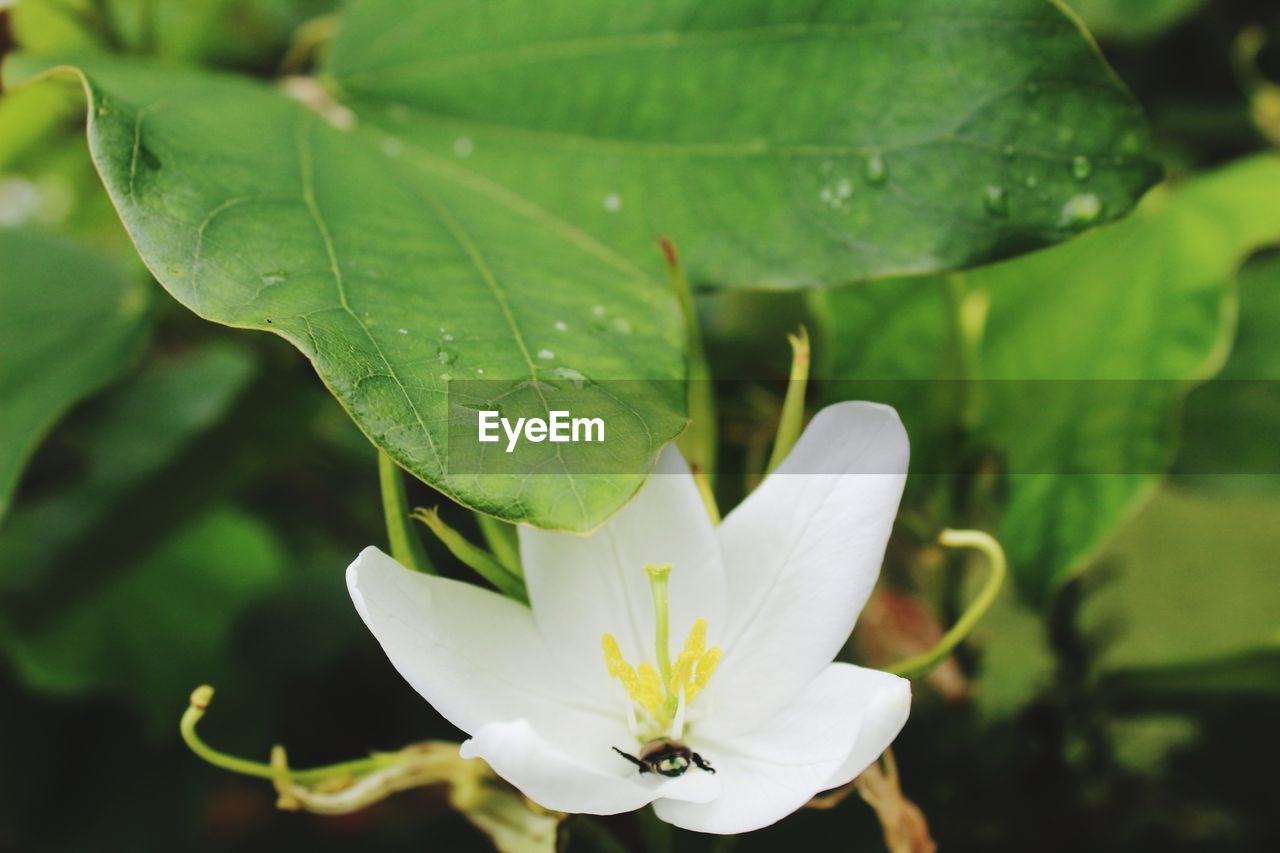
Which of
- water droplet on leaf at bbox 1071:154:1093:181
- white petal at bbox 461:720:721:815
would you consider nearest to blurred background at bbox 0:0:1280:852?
white petal at bbox 461:720:721:815

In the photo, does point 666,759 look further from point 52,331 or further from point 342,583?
point 342,583

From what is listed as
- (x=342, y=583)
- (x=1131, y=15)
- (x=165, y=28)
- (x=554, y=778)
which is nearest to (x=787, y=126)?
(x=554, y=778)

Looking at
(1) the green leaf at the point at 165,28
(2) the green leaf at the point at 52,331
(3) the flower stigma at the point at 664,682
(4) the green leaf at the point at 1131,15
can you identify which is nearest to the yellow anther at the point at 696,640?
(3) the flower stigma at the point at 664,682

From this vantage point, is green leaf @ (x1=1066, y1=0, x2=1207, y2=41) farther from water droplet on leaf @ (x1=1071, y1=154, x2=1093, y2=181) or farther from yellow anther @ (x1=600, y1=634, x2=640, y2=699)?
yellow anther @ (x1=600, y1=634, x2=640, y2=699)

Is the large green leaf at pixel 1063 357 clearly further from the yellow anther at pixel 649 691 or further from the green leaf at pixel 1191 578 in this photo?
the green leaf at pixel 1191 578

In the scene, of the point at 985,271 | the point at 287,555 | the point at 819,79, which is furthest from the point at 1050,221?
the point at 287,555

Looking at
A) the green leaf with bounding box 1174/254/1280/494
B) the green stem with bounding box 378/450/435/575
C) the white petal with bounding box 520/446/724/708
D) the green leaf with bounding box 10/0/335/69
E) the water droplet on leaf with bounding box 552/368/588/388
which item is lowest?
the green leaf with bounding box 1174/254/1280/494
